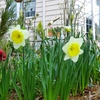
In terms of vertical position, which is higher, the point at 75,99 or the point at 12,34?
the point at 12,34

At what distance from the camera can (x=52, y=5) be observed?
600cm

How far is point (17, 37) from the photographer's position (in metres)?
1.01

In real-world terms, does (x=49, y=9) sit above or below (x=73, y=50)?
above

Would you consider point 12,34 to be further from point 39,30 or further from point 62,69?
point 39,30

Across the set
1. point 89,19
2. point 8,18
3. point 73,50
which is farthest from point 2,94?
point 89,19

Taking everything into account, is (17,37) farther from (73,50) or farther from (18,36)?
(73,50)

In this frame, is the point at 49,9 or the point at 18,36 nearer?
the point at 18,36

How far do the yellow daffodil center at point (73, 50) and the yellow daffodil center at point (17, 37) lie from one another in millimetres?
219

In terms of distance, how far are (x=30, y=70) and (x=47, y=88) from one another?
114 mm

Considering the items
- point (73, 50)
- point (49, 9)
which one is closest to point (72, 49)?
point (73, 50)

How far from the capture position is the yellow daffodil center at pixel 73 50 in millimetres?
914

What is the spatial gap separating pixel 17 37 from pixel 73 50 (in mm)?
255

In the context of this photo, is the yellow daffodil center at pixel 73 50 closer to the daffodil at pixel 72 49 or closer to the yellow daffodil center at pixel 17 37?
the daffodil at pixel 72 49

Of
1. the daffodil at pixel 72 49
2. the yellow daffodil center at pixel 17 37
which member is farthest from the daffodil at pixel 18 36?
the daffodil at pixel 72 49
